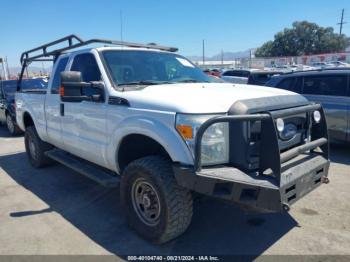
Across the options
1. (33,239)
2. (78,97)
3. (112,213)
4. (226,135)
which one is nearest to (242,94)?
(226,135)

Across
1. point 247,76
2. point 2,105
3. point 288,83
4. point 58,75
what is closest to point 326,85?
point 288,83

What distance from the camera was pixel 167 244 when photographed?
3.36m

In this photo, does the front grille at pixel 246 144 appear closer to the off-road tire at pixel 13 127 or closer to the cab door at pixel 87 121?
the cab door at pixel 87 121

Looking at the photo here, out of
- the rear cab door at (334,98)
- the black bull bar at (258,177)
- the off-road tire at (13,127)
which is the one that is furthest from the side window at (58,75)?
the off-road tire at (13,127)

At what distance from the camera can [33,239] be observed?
3.57m

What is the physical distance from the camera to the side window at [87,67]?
400 cm

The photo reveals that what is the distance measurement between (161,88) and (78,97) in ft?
3.13

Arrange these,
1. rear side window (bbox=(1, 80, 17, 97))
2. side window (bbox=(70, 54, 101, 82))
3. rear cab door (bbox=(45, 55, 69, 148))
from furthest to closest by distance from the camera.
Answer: rear side window (bbox=(1, 80, 17, 97)) < rear cab door (bbox=(45, 55, 69, 148)) < side window (bbox=(70, 54, 101, 82))

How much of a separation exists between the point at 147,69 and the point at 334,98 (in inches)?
167

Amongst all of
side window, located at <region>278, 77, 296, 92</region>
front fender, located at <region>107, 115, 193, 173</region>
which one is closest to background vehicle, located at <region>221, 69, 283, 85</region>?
side window, located at <region>278, 77, 296, 92</region>

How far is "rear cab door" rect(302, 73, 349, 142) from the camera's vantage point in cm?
640

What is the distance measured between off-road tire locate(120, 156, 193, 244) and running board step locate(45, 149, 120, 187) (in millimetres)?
517

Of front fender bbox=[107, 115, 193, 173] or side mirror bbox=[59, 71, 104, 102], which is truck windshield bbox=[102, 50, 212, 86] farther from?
front fender bbox=[107, 115, 193, 173]

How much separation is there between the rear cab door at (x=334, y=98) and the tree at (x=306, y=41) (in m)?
77.6
